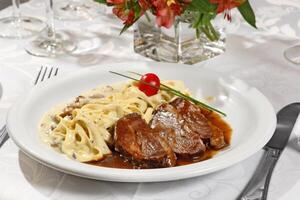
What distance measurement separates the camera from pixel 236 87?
152 cm

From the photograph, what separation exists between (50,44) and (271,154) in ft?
2.77

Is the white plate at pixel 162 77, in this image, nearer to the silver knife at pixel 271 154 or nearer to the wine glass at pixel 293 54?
the silver knife at pixel 271 154

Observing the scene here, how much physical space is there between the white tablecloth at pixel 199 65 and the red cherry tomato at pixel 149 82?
0.28m

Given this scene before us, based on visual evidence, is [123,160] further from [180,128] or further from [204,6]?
[204,6]

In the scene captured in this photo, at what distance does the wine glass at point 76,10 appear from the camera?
83.6 inches

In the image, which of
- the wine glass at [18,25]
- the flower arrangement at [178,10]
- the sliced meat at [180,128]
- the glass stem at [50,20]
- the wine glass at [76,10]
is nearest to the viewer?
the sliced meat at [180,128]

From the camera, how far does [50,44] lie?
1.90 metres

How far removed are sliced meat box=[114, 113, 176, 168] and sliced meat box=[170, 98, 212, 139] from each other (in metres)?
0.09

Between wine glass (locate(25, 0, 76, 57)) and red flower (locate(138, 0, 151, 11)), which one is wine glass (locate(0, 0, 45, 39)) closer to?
wine glass (locate(25, 0, 76, 57))

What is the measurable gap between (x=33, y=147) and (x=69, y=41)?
2.55ft

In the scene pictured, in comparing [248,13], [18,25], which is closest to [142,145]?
[248,13]

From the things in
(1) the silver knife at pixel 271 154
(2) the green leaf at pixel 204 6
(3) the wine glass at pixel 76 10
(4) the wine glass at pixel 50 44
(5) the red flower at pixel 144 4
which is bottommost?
(3) the wine glass at pixel 76 10

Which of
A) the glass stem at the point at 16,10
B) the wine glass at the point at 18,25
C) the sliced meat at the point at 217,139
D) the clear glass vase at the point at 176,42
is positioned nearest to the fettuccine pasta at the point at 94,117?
the sliced meat at the point at 217,139

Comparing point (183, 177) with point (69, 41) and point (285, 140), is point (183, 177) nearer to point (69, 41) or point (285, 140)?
point (285, 140)
